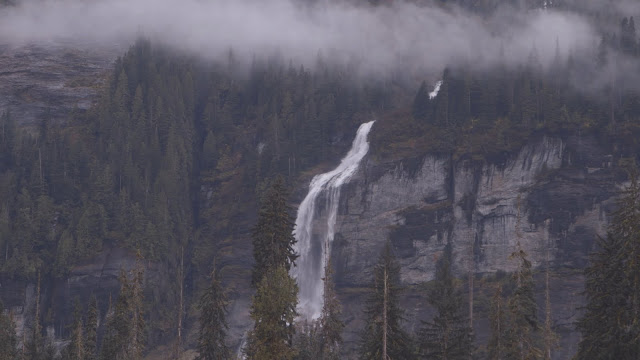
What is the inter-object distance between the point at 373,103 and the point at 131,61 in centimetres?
4398

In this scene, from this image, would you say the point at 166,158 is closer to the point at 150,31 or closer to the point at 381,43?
the point at 150,31

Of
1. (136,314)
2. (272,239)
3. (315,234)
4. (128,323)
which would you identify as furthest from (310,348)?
(315,234)

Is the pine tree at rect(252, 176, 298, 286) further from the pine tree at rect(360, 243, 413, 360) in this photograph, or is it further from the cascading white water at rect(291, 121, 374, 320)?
the cascading white water at rect(291, 121, 374, 320)

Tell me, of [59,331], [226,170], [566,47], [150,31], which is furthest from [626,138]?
[150,31]

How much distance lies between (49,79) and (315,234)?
216ft

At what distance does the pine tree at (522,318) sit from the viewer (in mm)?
53531

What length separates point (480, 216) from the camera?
119500 millimetres

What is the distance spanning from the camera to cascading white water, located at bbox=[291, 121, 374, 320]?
394 ft

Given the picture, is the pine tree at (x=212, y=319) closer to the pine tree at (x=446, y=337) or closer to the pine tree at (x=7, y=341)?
the pine tree at (x=446, y=337)

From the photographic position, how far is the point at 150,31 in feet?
596

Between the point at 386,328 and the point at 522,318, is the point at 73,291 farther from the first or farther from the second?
the point at 522,318

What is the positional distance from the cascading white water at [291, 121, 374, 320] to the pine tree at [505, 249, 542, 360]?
204ft

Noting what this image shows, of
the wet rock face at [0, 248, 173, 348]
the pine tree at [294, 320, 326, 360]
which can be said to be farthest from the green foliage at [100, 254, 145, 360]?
the wet rock face at [0, 248, 173, 348]

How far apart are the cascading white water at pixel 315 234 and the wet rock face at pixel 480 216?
5.92ft
